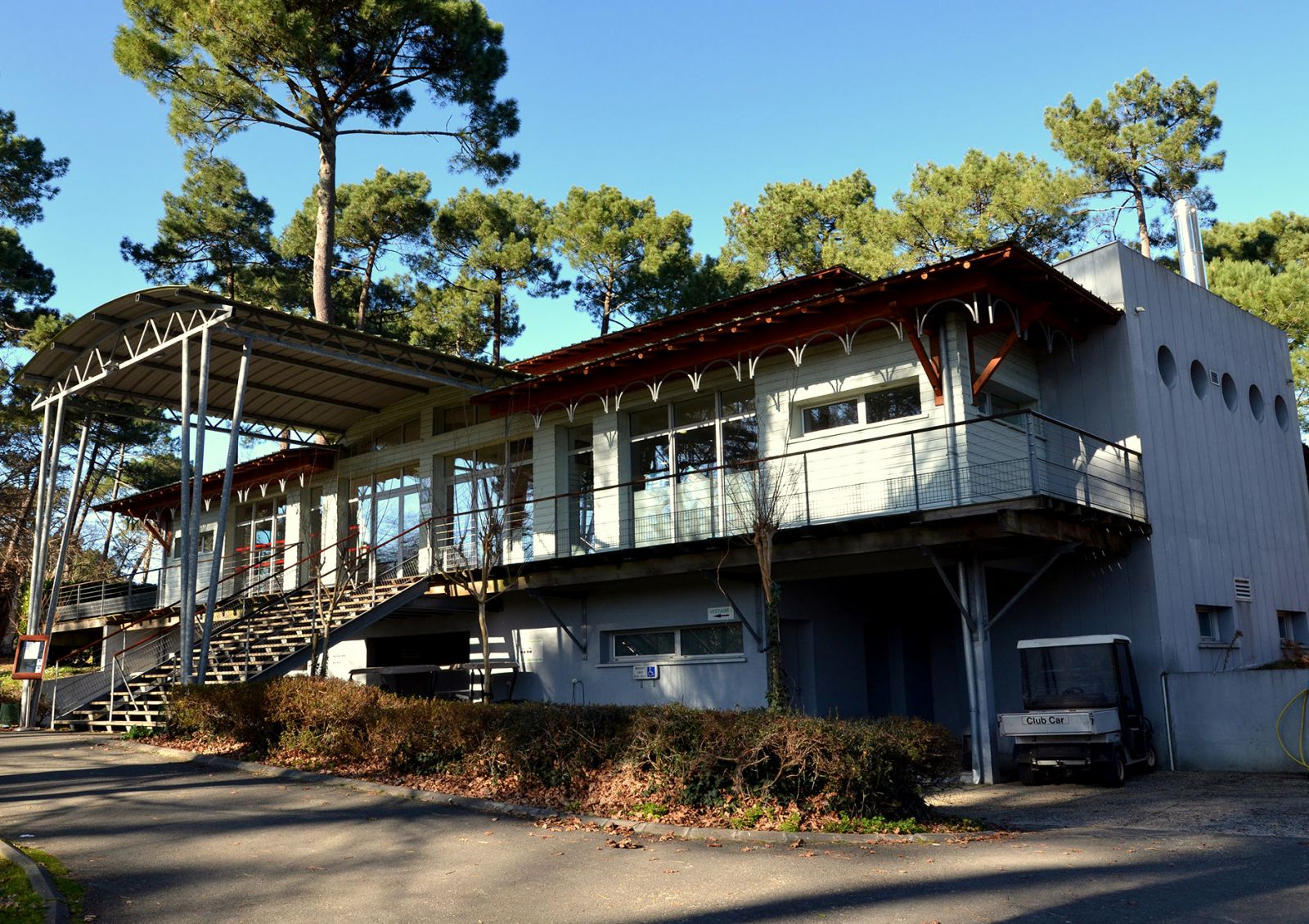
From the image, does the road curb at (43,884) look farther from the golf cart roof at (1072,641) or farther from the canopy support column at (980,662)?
the golf cart roof at (1072,641)

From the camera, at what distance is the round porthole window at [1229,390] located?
18427 millimetres

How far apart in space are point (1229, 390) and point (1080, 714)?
9.09 m

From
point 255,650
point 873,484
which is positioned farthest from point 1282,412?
point 255,650

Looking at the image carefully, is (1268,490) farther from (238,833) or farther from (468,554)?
(238,833)

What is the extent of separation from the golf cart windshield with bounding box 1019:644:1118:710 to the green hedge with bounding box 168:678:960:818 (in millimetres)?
2528

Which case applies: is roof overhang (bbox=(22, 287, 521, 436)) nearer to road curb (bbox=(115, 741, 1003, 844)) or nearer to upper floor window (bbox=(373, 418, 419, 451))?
upper floor window (bbox=(373, 418, 419, 451))

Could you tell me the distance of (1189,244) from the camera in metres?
19.5

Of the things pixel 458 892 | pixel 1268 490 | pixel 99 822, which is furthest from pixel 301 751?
pixel 1268 490

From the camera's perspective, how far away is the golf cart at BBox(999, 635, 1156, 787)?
12.2 metres

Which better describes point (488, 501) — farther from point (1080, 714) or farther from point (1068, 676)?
point (1080, 714)

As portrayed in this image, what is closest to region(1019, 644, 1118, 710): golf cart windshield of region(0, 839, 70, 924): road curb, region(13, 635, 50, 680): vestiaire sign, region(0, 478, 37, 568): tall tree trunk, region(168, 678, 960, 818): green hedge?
region(168, 678, 960, 818): green hedge

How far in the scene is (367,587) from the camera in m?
19.5

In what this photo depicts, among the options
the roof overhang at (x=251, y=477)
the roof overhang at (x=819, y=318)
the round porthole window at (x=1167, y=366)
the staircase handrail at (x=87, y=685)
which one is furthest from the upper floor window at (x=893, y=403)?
the staircase handrail at (x=87, y=685)

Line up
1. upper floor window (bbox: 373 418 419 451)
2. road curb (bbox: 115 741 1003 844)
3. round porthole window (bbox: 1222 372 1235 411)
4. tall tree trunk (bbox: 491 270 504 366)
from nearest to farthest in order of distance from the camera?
road curb (bbox: 115 741 1003 844) < round porthole window (bbox: 1222 372 1235 411) < upper floor window (bbox: 373 418 419 451) < tall tree trunk (bbox: 491 270 504 366)
